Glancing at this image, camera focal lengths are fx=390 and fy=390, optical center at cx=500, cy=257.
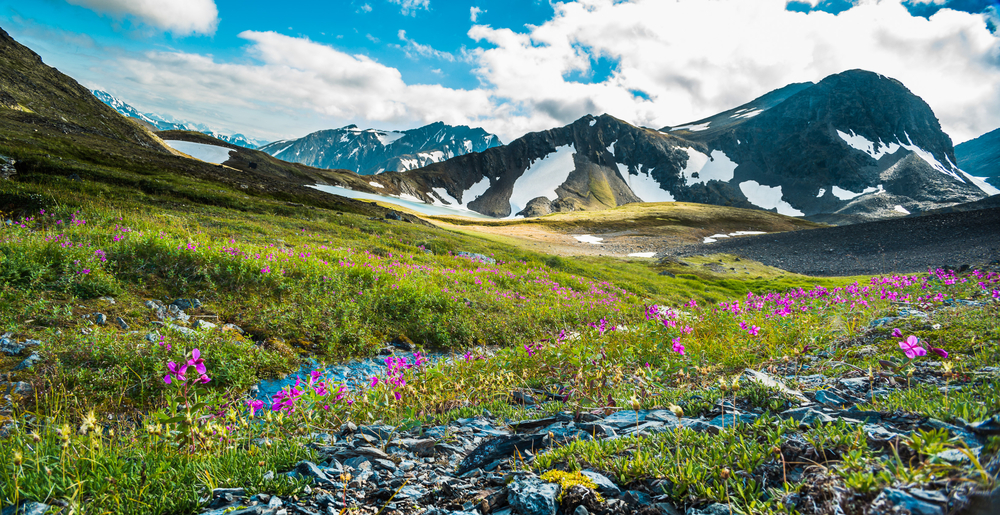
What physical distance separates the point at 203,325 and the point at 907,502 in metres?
9.59

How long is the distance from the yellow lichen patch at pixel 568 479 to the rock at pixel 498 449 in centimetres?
63

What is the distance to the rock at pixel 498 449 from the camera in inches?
135

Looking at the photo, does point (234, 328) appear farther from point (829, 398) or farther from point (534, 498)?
point (829, 398)

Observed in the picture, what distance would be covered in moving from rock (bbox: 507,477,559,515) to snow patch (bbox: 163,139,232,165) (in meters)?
169

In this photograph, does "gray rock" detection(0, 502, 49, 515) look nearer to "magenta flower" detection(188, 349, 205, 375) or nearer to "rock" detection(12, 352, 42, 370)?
"magenta flower" detection(188, 349, 205, 375)

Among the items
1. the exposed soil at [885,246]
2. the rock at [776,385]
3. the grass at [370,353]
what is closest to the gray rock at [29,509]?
the grass at [370,353]

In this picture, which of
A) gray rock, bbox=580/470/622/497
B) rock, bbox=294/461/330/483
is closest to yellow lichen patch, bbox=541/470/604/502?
gray rock, bbox=580/470/622/497

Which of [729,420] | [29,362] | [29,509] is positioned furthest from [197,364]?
[29,362]

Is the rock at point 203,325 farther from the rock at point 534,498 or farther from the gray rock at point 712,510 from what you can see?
the gray rock at point 712,510

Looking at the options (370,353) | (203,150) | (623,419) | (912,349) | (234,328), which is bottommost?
(370,353)

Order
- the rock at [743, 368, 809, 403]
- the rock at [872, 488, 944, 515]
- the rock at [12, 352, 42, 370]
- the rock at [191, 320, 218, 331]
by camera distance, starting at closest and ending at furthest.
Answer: the rock at [872, 488, 944, 515]
the rock at [743, 368, 809, 403]
the rock at [12, 352, 42, 370]
the rock at [191, 320, 218, 331]

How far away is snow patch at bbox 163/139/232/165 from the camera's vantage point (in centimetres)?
14012

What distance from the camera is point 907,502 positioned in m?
1.45

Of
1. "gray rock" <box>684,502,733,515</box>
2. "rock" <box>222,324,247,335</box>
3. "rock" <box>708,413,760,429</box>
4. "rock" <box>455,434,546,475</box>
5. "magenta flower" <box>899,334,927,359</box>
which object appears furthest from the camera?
"rock" <box>222,324,247,335</box>
